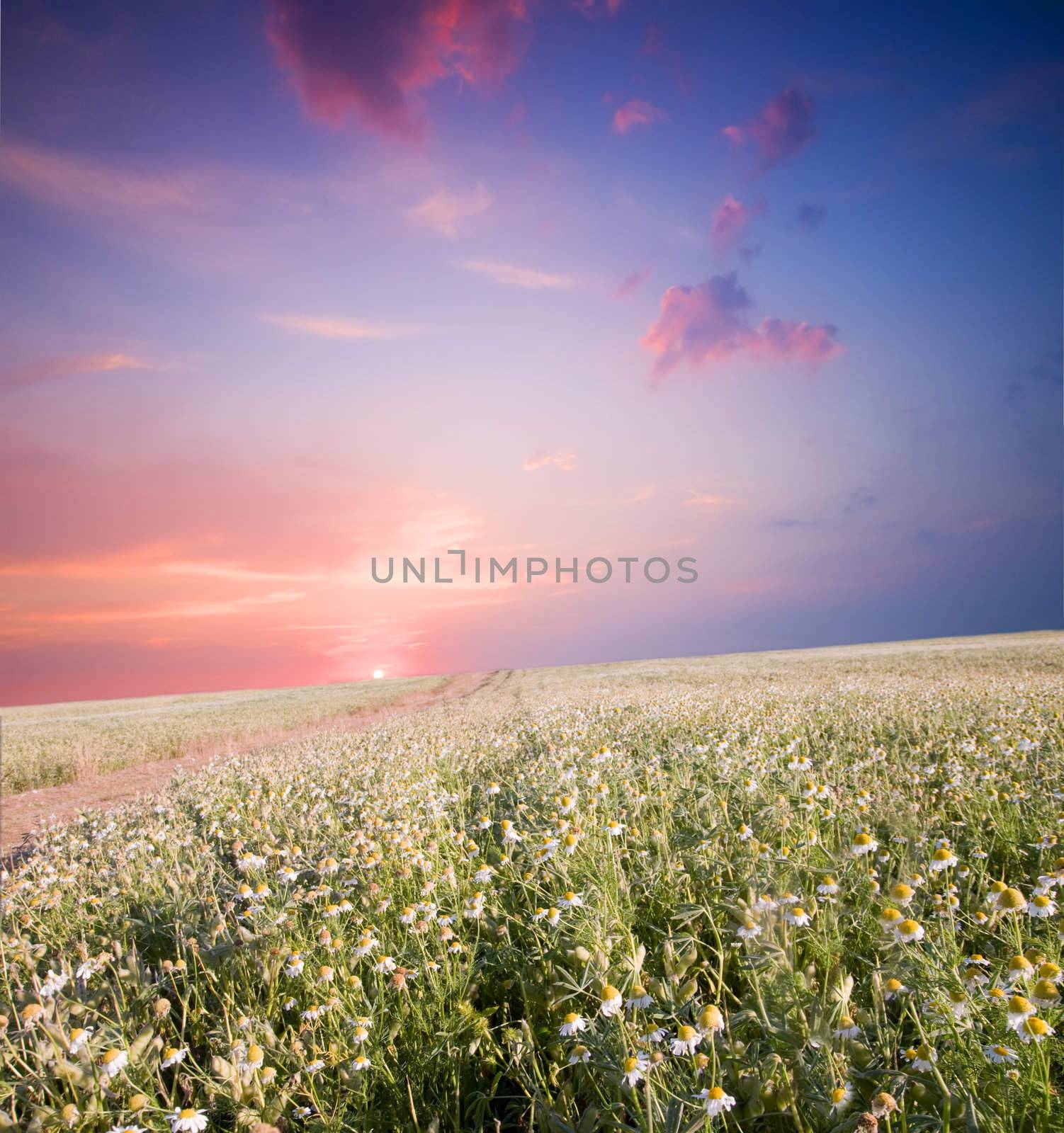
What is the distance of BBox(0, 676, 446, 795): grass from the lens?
72.2 ft

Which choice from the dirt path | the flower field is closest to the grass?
the dirt path

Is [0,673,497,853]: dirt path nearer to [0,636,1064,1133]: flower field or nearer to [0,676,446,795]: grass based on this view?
[0,676,446,795]: grass

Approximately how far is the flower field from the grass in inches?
702

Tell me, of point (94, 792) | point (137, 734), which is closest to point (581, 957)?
point (94, 792)

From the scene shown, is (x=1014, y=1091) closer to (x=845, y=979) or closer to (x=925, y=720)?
(x=845, y=979)

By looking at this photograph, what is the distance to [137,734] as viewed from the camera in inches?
1174

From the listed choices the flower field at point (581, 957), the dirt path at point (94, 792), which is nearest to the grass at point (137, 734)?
the dirt path at point (94, 792)

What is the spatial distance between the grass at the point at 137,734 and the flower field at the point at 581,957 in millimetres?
17841

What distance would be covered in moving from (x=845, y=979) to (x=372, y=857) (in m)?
Result: 3.89

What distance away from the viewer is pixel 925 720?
1018 centimetres

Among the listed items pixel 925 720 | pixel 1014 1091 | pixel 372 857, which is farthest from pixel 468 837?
pixel 925 720

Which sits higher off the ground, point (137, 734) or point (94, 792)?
point (94, 792)

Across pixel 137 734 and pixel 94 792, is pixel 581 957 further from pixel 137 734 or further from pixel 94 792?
pixel 137 734

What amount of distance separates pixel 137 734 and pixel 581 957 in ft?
111
